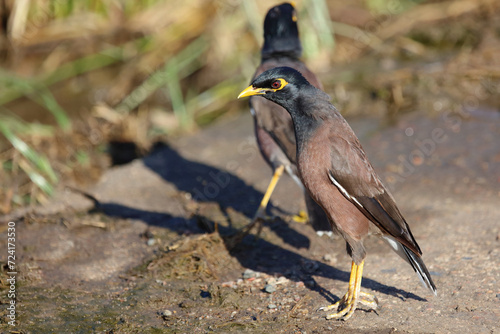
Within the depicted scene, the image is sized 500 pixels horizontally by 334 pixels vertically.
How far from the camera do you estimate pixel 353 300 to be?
3.84 metres

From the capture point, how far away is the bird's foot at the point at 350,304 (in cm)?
379

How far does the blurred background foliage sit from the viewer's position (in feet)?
25.0

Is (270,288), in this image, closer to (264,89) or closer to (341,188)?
(341,188)

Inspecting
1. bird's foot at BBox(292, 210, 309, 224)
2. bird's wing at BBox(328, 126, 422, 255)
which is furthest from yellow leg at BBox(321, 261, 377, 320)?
bird's foot at BBox(292, 210, 309, 224)

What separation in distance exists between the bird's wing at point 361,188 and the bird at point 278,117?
27.5 inches

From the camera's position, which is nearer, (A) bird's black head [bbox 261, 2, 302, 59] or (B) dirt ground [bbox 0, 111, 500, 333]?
(B) dirt ground [bbox 0, 111, 500, 333]

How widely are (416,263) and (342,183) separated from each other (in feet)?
2.39

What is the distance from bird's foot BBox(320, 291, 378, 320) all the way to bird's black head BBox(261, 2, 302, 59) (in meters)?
2.64

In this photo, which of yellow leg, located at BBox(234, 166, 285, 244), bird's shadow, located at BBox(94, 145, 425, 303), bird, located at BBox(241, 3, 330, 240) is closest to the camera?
bird's shadow, located at BBox(94, 145, 425, 303)

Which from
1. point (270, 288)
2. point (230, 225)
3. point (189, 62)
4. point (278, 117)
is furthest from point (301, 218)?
Result: point (189, 62)

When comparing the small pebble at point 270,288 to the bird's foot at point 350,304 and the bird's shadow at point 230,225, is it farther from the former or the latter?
the bird's foot at point 350,304

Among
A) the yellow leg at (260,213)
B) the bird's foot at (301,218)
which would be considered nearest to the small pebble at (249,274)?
the yellow leg at (260,213)

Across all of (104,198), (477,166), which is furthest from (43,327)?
(477,166)
